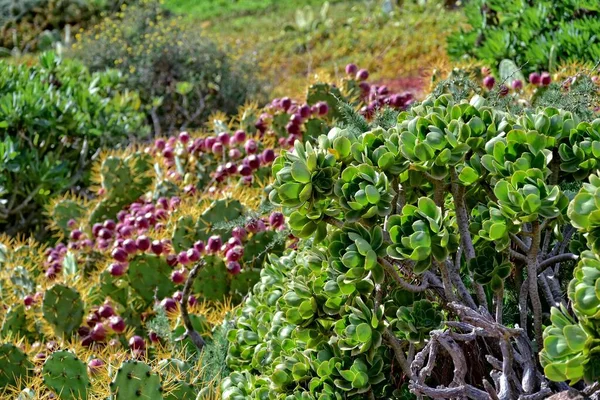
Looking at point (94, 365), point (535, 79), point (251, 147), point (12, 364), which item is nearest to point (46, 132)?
point (251, 147)

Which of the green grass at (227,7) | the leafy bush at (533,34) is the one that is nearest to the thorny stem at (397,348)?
the leafy bush at (533,34)

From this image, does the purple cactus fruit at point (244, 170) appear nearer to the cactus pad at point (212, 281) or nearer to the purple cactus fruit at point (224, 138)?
the purple cactus fruit at point (224, 138)

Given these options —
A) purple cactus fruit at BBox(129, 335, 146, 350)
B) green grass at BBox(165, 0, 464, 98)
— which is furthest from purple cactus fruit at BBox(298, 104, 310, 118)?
green grass at BBox(165, 0, 464, 98)

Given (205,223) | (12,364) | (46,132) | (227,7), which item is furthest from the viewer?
(227,7)

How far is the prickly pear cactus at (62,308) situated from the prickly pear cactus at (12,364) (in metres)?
0.41

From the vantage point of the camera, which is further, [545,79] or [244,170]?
[244,170]

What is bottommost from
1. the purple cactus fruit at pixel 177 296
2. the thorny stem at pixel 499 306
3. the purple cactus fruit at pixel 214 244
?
the purple cactus fruit at pixel 177 296

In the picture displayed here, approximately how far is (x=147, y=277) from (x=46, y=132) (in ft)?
7.36

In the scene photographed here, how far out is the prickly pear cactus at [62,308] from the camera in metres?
3.46

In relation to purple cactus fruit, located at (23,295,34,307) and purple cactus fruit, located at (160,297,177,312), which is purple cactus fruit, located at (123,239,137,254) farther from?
purple cactus fruit, located at (23,295,34,307)

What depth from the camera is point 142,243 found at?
3.72 metres

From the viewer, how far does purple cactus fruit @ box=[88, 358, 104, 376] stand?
2775 mm

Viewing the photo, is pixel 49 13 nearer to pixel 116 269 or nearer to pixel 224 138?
pixel 224 138

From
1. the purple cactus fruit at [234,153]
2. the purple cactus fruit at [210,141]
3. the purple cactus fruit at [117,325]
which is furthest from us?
the purple cactus fruit at [210,141]
